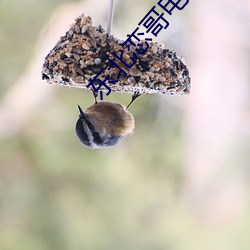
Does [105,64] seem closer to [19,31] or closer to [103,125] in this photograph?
[103,125]

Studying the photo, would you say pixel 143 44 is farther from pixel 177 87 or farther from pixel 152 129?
pixel 152 129

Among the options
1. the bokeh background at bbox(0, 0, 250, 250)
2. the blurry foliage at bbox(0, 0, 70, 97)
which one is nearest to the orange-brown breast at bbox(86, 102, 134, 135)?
the bokeh background at bbox(0, 0, 250, 250)

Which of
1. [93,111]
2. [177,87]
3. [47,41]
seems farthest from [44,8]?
[177,87]

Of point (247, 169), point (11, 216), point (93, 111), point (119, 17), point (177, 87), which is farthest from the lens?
point (247, 169)

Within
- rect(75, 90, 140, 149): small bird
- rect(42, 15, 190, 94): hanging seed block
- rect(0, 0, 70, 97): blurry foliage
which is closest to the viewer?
rect(42, 15, 190, 94): hanging seed block

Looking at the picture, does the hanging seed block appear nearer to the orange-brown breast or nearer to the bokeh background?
the orange-brown breast

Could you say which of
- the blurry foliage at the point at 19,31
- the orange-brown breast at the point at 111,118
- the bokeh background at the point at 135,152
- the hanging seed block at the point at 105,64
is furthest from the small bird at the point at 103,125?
the blurry foliage at the point at 19,31

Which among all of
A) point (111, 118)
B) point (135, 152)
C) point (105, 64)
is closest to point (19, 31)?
point (135, 152)
